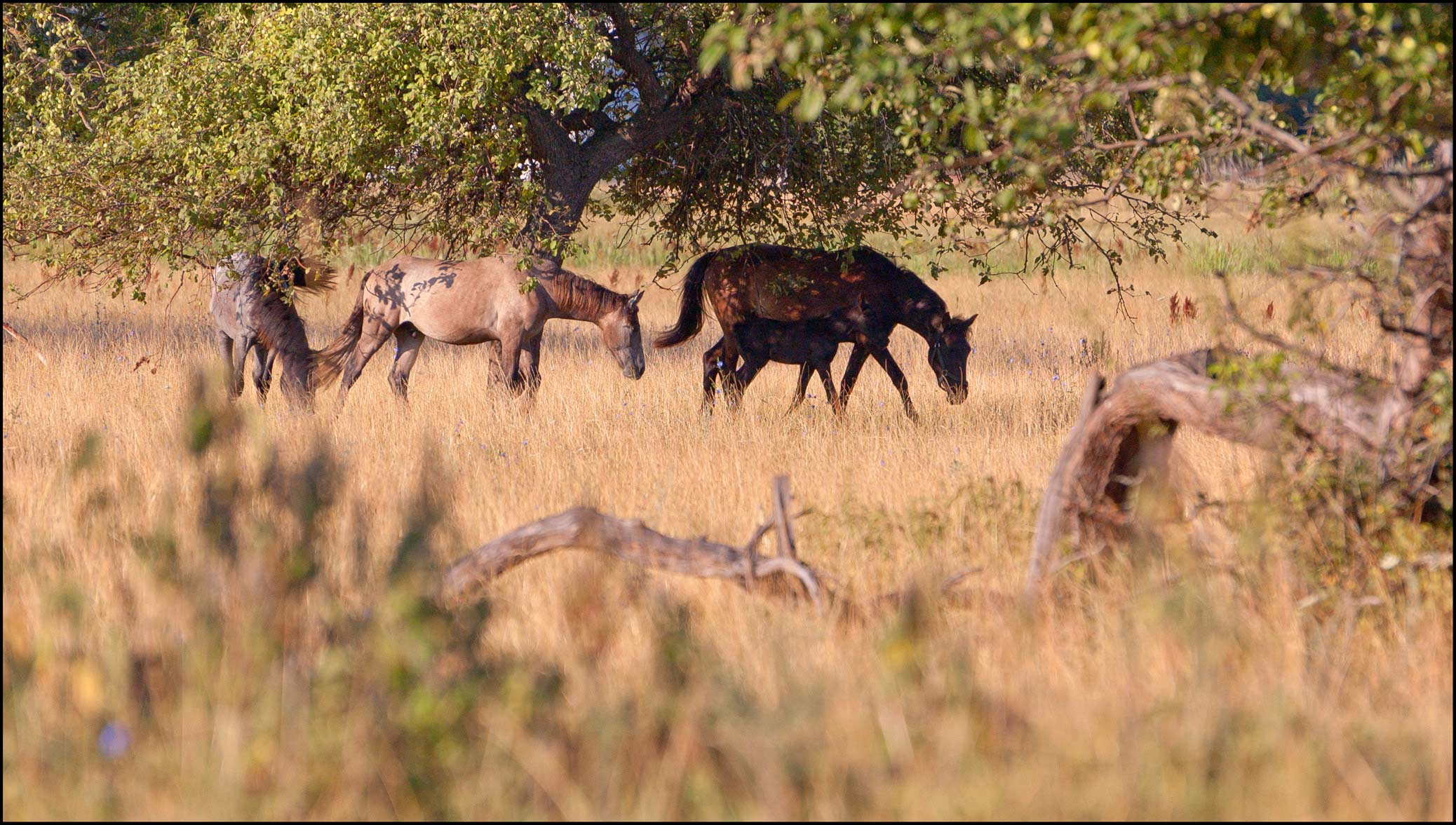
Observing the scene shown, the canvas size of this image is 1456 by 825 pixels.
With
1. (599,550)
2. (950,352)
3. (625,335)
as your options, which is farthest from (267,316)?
(599,550)

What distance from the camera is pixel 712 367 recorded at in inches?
441

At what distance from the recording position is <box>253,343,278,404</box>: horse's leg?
1135cm

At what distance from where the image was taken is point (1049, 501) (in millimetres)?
4816

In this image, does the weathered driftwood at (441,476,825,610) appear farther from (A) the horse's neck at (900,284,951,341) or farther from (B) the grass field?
(A) the horse's neck at (900,284,951,341)

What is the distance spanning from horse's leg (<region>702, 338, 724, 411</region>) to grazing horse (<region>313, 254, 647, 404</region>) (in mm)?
603

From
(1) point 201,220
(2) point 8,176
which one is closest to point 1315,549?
(1) point 201,220

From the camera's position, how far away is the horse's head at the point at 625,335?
36.3 feet

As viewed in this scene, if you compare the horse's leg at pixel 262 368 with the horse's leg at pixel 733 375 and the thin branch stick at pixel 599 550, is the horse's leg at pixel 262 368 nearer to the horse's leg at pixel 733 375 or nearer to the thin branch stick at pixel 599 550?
the horse's leg at pixel 733 375

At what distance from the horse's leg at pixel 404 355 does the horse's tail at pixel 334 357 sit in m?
0.42

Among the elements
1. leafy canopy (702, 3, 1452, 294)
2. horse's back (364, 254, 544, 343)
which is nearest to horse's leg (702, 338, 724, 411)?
horse's back (364, 254, 544, 343)

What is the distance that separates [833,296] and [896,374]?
2.81ft

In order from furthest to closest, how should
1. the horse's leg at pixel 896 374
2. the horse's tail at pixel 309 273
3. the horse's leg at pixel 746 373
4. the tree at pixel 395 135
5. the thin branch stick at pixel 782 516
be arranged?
1. the horse's leg at pixel 746 373
2. the horse's tail at pixel 309 273
3. the horse's leg at pixel 896 374
4. the tree at pixel 395 135
5. the thin branch stick at pixel 782 516

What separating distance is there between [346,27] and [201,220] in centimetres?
208

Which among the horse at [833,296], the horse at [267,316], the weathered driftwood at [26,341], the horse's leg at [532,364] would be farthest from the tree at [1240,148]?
the horse at [267,316]
